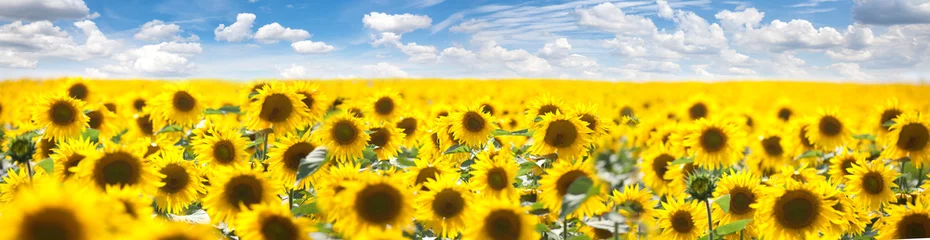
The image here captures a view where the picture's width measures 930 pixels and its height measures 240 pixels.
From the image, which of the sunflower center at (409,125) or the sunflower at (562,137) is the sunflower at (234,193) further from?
the sunflower center at (409,125)

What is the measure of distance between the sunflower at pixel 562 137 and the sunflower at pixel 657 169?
109cm

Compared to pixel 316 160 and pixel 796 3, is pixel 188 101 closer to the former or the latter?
pixel 316 160

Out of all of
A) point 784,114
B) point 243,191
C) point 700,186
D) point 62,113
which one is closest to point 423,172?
point 243,191

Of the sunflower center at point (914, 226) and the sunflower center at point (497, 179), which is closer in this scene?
the sunflower center at point (497, 179)

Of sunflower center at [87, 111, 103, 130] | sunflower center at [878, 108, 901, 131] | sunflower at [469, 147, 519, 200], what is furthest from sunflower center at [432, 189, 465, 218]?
sunflower center at [878, 108, 901, 131]

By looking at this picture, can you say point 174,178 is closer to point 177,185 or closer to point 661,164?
point 177,185

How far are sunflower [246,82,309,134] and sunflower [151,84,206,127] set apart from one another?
1048 millimetres

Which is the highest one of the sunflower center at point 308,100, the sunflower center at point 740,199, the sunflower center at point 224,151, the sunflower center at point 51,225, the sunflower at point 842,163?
the sunflower center at point 308,100

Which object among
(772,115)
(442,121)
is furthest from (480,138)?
(772,115)

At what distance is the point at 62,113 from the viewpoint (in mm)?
2697

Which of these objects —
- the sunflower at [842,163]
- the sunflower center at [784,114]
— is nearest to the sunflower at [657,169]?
the sunflower at [842,163]

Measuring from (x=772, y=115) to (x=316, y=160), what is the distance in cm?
467

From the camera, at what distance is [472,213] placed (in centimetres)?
134

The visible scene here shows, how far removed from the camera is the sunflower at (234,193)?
→ 146 centimetres
